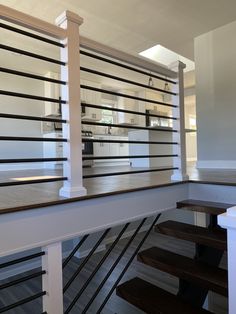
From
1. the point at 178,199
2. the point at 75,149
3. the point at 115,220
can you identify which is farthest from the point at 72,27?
the point at 178,199

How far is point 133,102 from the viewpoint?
830cm

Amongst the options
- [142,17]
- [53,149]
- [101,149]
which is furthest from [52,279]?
[101,149]

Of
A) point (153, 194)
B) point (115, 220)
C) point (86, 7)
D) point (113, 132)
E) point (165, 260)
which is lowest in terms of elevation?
point (165, 260)

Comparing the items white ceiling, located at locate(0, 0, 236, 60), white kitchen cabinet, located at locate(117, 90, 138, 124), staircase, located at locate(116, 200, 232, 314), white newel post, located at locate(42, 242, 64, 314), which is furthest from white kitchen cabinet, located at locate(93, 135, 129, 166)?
white newel post, located at locate(42, 242, 64, 314)

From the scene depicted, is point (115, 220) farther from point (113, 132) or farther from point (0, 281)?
point (113, 132)

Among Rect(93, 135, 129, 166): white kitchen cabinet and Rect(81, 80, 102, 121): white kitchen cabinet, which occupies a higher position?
Rect(81, 80, 102, 121): white kitchen cabinet

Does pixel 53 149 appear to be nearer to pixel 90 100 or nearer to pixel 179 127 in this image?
pixel 90 100

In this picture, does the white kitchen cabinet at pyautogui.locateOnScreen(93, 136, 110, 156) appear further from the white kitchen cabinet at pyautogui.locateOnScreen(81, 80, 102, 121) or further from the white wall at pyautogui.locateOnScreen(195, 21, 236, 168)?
the white wall at pyautogui.locateOnScreen(195, 21, 236, 168)

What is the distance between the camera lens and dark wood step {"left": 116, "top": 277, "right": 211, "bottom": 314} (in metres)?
1.58

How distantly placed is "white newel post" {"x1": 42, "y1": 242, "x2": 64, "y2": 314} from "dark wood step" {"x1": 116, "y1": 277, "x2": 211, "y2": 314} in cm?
59

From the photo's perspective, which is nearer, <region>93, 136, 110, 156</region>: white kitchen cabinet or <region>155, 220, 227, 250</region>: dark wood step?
<region>155, 220, 227, 250</region>: dark wood step

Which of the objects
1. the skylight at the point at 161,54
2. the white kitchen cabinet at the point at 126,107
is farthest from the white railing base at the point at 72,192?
the white kitchen cabinet at the point at 126,107

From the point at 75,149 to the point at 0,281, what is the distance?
7.70 feet

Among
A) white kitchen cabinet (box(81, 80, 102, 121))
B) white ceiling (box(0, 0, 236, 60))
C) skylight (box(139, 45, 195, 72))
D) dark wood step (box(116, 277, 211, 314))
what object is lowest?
dark wood step (box(116, 277, 211, 314))
